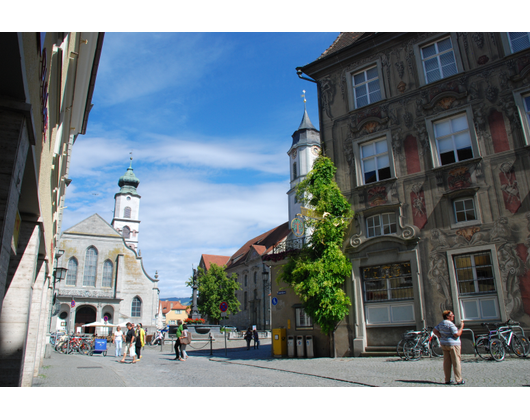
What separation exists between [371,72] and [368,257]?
832 centimetres

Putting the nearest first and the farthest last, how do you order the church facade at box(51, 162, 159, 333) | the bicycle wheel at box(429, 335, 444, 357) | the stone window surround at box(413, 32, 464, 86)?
the bicycle wheel at box(429, 335, 444, 357) → the stone window surround at box(413, 32, 464, 86) → the church facade at box(51, 162, 159, 333)

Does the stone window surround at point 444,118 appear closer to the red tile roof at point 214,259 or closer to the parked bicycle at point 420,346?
the parked bicycle at point 420,346

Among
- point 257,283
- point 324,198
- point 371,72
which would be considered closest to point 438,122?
point 371,72

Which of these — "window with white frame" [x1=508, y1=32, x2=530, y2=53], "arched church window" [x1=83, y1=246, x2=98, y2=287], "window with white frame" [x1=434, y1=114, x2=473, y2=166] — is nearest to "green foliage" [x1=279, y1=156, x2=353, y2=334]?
"window with white frame" [x1=434, y1=114, x2=473, y2=166]

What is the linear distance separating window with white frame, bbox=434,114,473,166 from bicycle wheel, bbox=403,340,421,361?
6793 mm

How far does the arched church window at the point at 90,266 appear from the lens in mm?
55062

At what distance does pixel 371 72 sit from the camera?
18438 mm

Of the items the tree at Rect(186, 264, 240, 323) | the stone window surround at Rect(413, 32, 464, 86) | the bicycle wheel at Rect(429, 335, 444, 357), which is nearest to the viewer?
the bicycle wheel at Rect(429, 335, 444, 357)

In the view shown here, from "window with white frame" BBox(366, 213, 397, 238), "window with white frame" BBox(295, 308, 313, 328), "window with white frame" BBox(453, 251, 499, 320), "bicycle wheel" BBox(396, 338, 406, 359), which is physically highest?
"window with white frame" BBox(366, 213, 397, 238)

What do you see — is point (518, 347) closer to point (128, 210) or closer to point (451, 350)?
point (451, 350)

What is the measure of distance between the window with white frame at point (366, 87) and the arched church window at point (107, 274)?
155 feet

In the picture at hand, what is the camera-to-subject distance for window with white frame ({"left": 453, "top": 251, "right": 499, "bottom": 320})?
13299 millimetres

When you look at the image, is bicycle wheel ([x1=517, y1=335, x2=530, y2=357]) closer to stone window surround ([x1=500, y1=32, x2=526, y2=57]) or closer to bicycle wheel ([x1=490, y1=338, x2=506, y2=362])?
bicycle wheel ([x1=490, y1=338, x2=506, y2=362])

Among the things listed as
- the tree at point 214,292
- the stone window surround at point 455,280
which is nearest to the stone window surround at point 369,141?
the stone window surround at point 455,280
